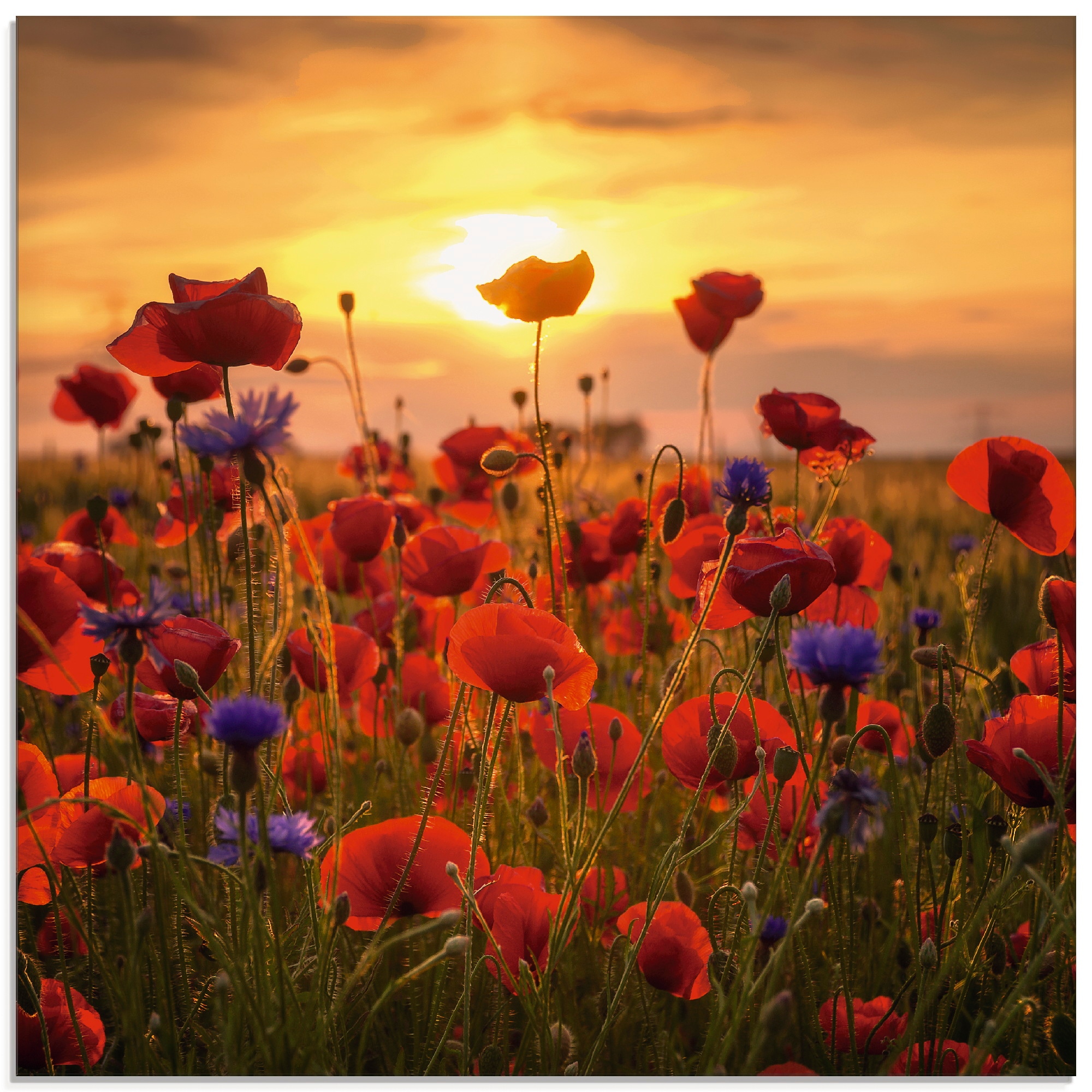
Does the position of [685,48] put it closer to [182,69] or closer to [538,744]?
[182,69]

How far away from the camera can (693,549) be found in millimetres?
1497

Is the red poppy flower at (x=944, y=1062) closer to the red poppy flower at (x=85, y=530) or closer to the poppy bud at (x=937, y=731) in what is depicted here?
the poppy bud at (x=937, y=731)

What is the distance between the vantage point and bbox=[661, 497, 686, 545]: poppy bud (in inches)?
54.9

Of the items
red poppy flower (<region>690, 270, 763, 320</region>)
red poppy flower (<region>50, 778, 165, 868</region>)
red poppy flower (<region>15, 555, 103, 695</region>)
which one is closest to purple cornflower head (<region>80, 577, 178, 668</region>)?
red poppy flower (<region>50, 778, 165, 868</region>)

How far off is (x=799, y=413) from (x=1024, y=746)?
55 cm

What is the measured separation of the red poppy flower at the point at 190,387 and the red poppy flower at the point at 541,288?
0.52 metres

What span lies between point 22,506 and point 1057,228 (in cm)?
226

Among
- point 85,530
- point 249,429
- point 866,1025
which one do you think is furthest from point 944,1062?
point 85,530

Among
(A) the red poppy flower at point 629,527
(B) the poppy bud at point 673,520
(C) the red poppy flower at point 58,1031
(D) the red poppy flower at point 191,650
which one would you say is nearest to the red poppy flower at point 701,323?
(A) the red poppy flower at point 629,527

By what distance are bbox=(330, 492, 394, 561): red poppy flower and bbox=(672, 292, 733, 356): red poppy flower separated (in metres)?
0.61

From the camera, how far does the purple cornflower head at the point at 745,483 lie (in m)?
1.11

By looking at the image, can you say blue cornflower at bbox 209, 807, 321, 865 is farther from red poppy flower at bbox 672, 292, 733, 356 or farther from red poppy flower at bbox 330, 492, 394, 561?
red poppy flower at bbox 672, 292, 733, 356

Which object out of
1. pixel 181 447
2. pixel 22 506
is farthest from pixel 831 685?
pixel 22 506

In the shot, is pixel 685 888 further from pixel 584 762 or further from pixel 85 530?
pixel 85 530
